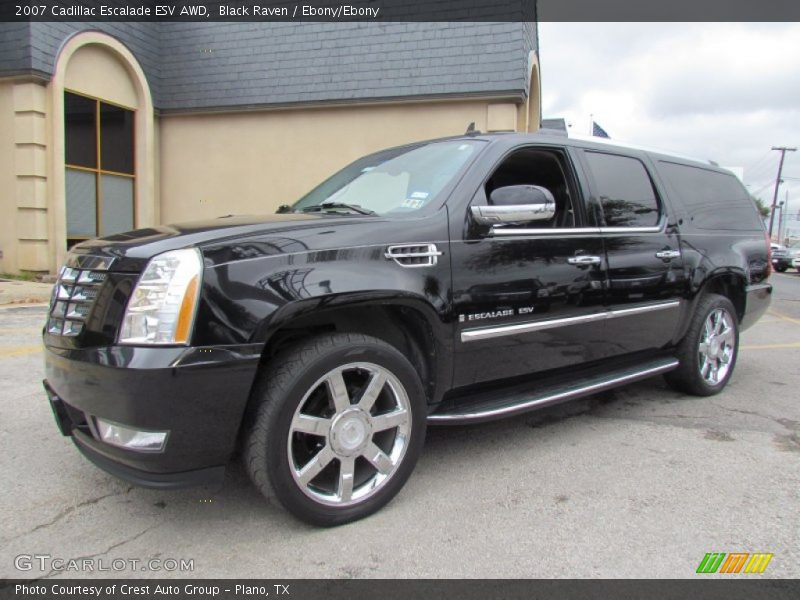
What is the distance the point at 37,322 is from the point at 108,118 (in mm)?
6579

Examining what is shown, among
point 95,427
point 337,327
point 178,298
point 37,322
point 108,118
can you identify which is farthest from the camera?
point 108,118

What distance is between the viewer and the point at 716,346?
476 centimetres

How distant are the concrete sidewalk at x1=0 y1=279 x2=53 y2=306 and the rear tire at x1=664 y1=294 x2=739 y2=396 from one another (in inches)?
328

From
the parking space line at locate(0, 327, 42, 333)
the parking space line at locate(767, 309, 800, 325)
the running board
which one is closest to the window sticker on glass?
the running board

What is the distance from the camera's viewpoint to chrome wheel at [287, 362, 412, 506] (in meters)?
2.56

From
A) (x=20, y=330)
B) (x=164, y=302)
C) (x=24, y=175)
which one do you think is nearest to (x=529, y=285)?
(x=164, y=302)

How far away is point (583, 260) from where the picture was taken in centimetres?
356

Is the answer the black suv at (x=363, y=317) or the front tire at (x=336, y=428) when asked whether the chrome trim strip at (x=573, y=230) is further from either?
the front tire at (x=336, y=428)

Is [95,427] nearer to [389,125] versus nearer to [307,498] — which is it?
[307,498]

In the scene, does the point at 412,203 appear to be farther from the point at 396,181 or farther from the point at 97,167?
the point at 97,167

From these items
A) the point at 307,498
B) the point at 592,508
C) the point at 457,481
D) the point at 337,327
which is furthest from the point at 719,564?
the point at 337,327

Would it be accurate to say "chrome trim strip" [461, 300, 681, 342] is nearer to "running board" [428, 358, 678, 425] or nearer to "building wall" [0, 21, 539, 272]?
"running board" [428, 358, 678, 425]

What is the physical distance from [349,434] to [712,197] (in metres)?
3.87

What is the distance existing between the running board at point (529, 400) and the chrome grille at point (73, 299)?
1.60m
